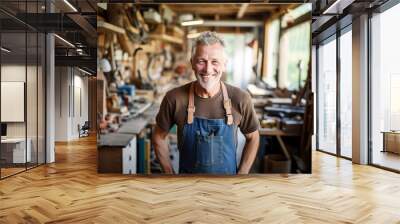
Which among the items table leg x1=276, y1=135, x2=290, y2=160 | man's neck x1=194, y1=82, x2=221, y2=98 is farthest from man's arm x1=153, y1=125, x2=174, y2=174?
table leg x1=276, y1=135, x2=290, y2=160

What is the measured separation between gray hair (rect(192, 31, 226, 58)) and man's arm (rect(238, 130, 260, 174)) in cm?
127

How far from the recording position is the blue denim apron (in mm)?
4906

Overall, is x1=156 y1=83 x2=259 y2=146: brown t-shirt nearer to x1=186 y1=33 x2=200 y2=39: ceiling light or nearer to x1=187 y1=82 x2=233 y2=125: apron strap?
x1=187 y1=82 x2=233 y2=125: apron strap

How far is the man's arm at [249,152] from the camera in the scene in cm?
506

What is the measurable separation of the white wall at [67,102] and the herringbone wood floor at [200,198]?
0.89 metres

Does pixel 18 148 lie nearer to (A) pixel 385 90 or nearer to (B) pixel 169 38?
(B) pixel 169 38

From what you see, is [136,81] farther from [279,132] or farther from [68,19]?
[68,19]

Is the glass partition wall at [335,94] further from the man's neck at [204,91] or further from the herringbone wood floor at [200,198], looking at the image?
the man's neck at [204,91]

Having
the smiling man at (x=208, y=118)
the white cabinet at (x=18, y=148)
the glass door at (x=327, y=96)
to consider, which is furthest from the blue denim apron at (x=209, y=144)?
the glass door at (x=327, y=96)

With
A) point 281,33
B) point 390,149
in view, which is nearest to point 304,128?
point 281,33

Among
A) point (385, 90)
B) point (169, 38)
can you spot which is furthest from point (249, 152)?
point (385, 90)

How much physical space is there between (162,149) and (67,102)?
267cm

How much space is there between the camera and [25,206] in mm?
3791

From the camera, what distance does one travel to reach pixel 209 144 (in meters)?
4.90
